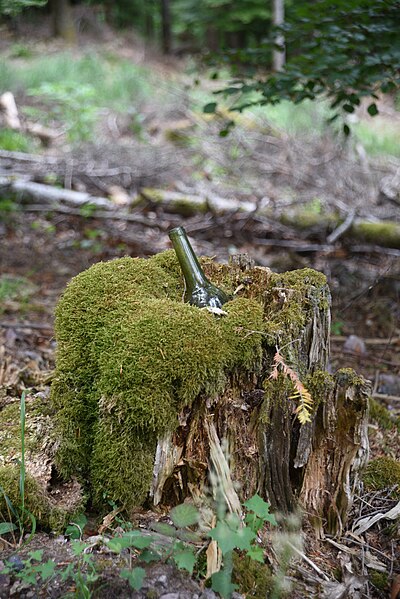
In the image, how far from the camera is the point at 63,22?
18594 mm

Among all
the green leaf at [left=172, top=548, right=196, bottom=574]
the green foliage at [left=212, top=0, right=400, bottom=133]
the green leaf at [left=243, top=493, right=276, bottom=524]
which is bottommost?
the green leaf at [left=172, top=548, right=196, bottom=574]

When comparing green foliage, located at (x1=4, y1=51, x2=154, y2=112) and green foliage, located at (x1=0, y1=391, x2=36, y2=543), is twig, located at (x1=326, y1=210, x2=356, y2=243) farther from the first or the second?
green foliage, located at (x1=4, y1=51, x2=154, y2=112)

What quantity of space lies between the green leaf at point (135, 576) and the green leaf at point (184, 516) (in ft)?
0.61

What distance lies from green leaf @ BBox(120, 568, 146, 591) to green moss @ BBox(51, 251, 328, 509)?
389mm

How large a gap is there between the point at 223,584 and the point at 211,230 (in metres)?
5.24

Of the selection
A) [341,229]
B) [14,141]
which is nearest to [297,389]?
[341,229]

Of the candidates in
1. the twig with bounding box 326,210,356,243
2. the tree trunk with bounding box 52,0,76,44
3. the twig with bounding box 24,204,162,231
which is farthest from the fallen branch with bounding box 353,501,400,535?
the tree trunk with bounding box 52,0,76,44

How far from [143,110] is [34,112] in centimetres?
257

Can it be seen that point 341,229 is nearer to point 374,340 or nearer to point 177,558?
point 374,340

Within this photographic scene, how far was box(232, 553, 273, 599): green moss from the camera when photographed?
6.11 feet

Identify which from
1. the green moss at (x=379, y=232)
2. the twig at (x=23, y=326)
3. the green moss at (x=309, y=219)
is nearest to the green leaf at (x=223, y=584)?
the twig at (x=23, y=326)

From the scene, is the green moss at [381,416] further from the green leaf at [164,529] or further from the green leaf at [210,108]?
the green leaf at [210,108]

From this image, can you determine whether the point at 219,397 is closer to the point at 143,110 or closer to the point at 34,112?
the point at 34,112

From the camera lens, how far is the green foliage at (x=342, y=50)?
136 inches
